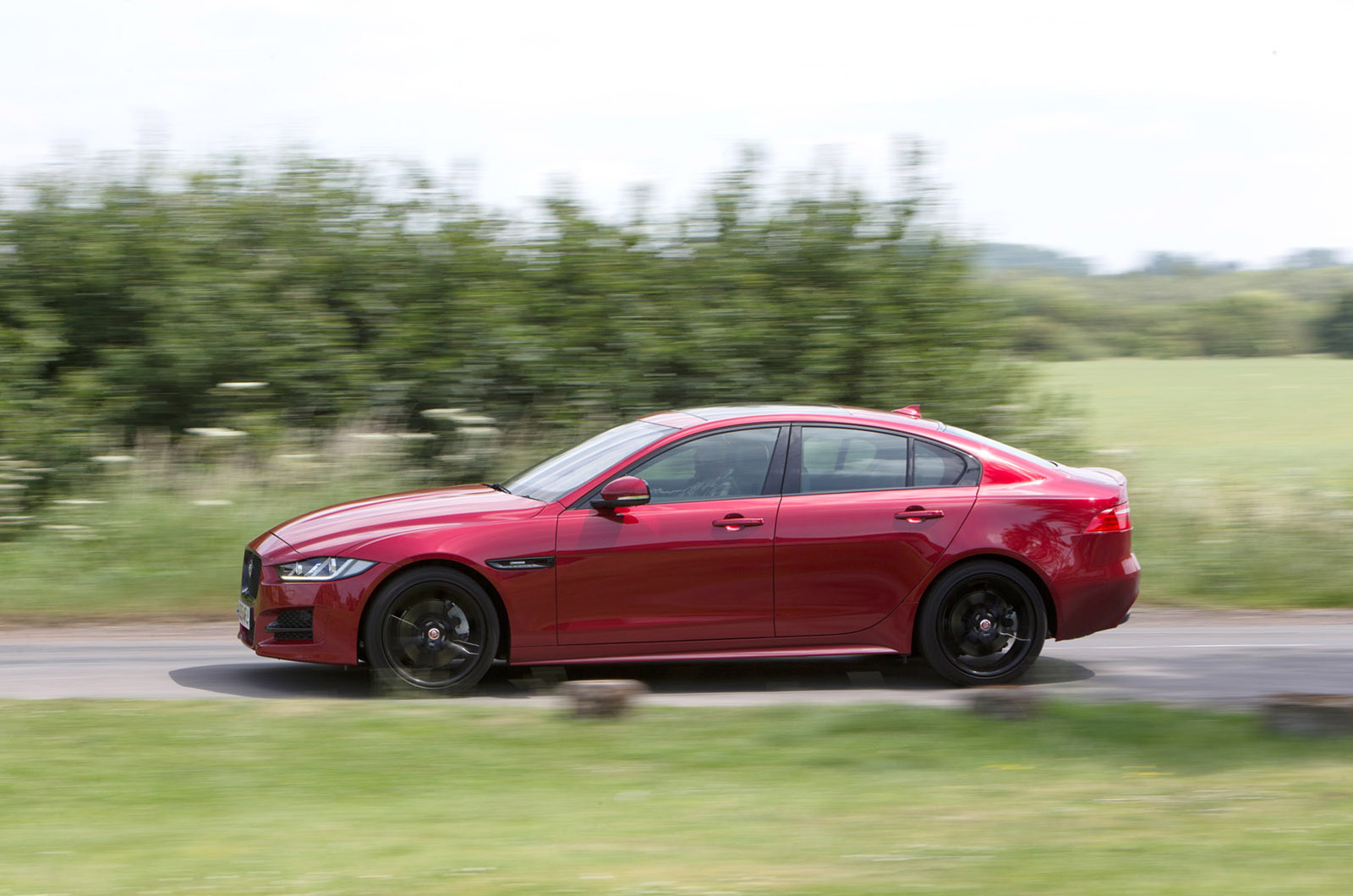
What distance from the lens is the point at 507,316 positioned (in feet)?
50.6

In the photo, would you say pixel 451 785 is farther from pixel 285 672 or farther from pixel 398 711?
pixel 285 672

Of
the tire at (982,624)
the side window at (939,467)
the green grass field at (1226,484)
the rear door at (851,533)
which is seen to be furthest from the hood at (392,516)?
the green grass field at (1226,484)

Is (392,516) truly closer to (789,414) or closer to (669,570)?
(669,570)

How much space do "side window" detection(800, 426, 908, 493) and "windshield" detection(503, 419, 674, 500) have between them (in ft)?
2.65

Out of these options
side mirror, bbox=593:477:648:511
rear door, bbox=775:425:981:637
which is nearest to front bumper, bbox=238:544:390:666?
side mirror, bbox=593:477:648:511

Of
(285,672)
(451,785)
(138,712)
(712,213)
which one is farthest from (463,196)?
(451,785)

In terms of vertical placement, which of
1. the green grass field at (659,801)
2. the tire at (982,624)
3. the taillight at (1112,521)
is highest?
the taillight at (1112,521)

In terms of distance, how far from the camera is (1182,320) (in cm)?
2923

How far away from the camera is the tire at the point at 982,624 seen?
7.68 m

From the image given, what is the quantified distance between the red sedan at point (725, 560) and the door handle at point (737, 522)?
0.01 m

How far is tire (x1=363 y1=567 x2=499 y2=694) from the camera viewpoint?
7.28 metres

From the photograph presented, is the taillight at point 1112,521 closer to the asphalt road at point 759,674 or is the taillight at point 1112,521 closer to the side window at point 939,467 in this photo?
the side window at point 939,467

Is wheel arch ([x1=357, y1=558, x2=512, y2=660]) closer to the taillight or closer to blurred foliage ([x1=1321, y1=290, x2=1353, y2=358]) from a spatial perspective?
the taillight

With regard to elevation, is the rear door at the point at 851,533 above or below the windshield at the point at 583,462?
below
